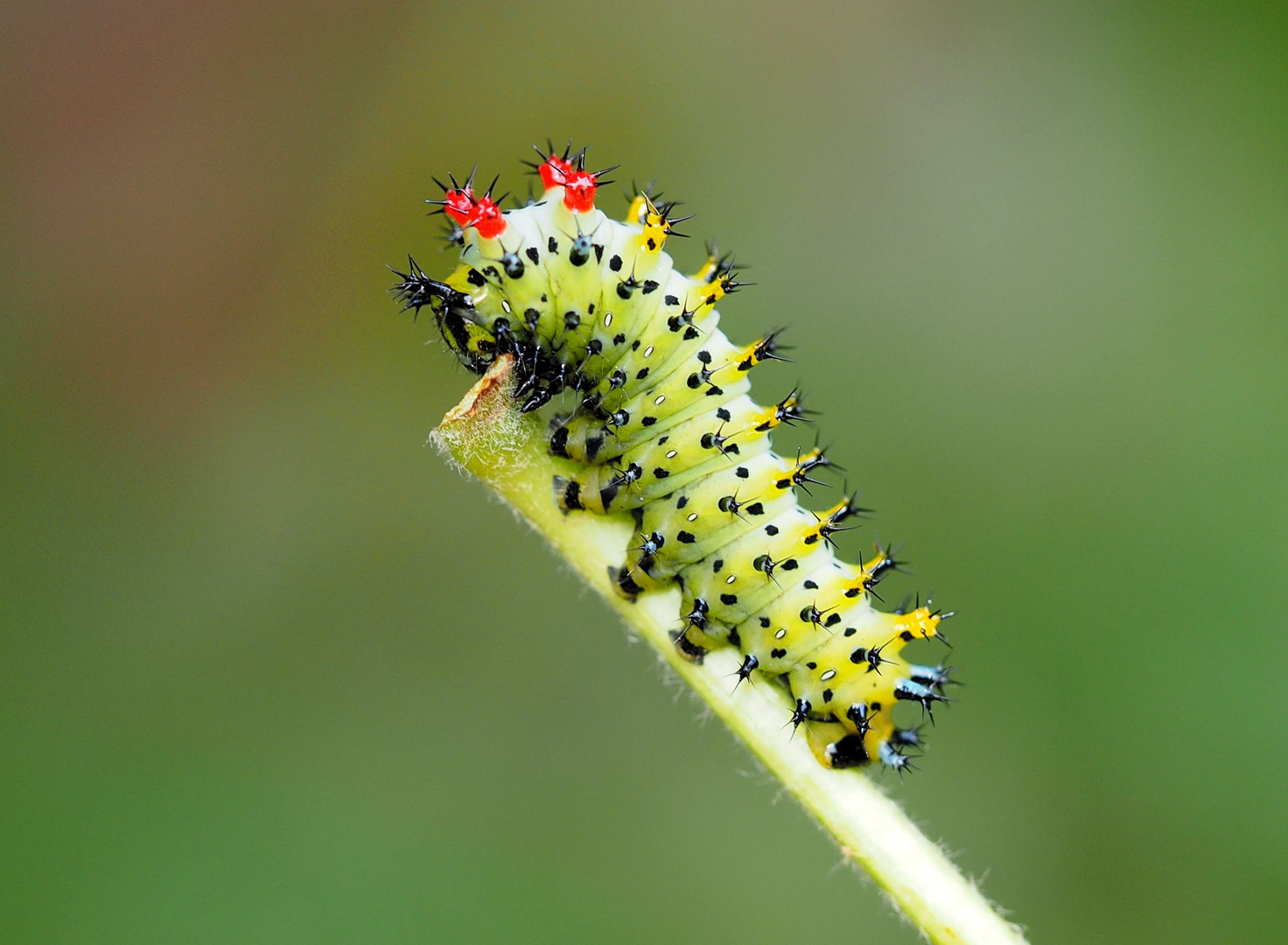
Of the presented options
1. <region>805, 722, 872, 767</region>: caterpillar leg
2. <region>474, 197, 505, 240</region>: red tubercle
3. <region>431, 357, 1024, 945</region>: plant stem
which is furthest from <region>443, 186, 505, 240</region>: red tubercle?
<region>805, 722, 872, 767</region>: caterpillar leg

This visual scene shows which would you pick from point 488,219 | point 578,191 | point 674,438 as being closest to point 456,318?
point 488,219

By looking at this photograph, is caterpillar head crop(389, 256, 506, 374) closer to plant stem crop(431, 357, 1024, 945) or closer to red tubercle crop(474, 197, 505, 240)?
red tubercle crop(474, 197, 505, 240)

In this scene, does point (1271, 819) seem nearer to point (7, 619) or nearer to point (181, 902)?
point (181, 902)

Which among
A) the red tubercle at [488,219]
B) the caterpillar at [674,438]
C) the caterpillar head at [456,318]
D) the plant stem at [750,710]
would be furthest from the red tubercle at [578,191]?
the plant stem at [750,710]

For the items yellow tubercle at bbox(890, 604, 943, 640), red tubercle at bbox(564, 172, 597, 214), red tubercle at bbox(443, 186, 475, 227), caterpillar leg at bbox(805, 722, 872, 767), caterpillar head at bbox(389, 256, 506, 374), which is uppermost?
red tubercle at bbox(564, 172, 597, 214)

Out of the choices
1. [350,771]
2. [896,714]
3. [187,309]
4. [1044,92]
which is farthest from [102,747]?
[1044,92]

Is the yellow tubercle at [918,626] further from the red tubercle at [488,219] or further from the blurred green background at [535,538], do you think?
the blurred green background at [535,538]

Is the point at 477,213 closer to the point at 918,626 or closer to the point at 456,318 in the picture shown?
the point at 456,318
